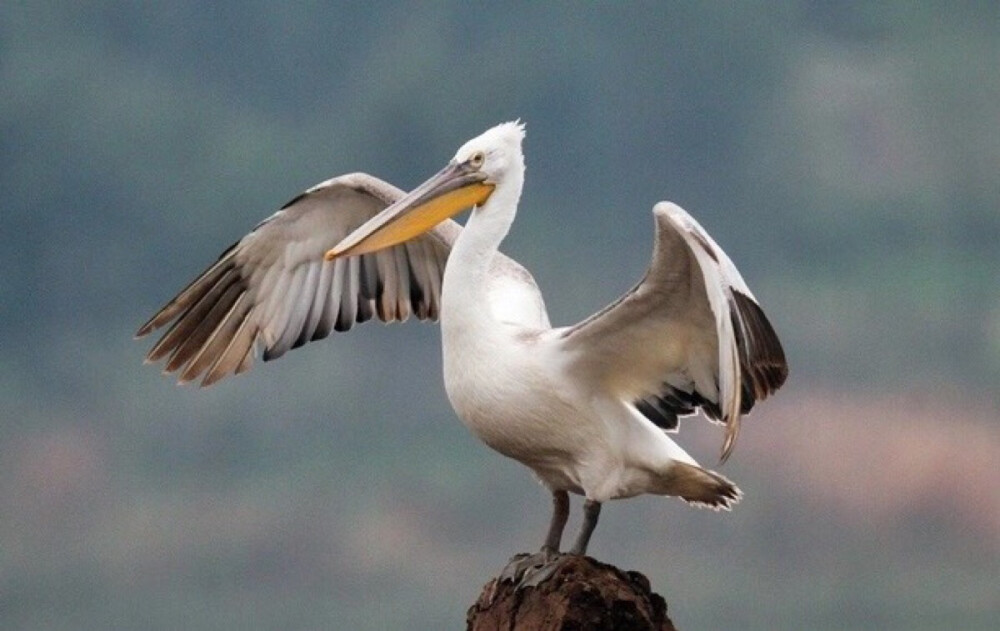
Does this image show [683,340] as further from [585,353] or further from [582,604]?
[582,604]

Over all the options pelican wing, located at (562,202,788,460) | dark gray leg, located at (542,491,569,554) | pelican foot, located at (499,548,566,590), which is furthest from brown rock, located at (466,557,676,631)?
pelican wing, located at (562,202,788,460)

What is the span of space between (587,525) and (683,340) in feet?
3.99

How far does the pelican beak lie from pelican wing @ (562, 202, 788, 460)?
1.18 m

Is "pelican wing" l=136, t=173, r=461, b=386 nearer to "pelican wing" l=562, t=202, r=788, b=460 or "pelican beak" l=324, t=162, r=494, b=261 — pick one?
"pelican beak" l=324, t=162, r=494, b=261

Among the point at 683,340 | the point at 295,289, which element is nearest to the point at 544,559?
the point at 683,340

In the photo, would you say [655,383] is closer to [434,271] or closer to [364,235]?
[364,235]

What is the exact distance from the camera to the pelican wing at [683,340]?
884cm

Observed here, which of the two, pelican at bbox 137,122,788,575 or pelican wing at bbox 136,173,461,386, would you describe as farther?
pelican wing at bbox 136,173,461,386

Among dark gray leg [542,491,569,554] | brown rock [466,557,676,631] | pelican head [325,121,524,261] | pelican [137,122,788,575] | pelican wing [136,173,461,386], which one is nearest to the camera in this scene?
brown rock [466,557,676,631]

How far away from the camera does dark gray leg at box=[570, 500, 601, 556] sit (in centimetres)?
973

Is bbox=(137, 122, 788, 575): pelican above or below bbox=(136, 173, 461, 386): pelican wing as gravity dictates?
below

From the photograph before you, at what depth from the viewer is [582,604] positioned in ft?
30.0

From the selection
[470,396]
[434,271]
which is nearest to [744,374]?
[470,396]

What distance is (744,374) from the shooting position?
9.41 meters
